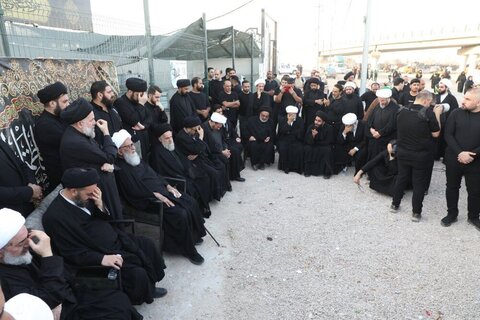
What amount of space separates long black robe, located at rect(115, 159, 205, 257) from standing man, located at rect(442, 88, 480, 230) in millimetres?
3550

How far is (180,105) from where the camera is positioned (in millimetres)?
6543

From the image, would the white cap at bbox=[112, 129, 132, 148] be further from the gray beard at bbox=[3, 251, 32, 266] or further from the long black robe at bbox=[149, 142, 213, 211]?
the gray beard at bbox=[3, 251, 32, 266]

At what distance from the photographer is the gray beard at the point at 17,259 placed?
2279 millimetres

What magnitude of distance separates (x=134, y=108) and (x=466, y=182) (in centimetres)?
480

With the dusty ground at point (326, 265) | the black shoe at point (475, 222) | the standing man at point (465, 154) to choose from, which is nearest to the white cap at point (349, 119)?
the dusty ground at point (326, 265)

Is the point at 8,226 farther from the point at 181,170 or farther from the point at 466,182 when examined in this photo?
the point at 466,182

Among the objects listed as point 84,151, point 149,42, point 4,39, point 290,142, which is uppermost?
point 149,42

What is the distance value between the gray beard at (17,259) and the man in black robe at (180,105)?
4.38 meters

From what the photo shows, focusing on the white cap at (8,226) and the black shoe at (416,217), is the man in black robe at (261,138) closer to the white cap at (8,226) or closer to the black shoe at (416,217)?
the black shoe at (416,217)

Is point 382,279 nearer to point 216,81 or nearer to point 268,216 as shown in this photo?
point 268,216

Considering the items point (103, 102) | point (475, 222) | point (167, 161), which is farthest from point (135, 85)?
point (475, 222)

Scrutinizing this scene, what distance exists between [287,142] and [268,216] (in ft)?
8.48

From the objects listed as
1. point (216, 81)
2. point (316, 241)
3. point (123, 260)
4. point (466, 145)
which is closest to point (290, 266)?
point (316, 241)

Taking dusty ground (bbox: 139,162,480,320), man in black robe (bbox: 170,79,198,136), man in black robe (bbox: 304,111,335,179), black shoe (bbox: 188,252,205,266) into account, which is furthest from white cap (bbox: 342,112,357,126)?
black shoe (bbox: 188,252,205,266)
